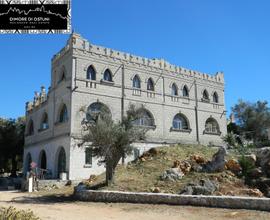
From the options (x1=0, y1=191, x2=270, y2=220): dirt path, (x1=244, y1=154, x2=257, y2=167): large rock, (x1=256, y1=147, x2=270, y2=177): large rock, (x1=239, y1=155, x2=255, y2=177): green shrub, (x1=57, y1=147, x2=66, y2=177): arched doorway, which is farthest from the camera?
(x1=57, y1=147, x2=66, y2=177): arched doorway

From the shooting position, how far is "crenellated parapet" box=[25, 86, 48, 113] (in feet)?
124

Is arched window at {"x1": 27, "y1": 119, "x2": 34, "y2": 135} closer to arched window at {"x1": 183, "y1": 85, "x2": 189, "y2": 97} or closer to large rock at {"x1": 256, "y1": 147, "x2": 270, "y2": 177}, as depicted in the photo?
arched window at {"x1": 183, "y1": 85, "x2": 189, "y2": 97}

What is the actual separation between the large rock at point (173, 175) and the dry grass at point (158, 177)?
0.92ft

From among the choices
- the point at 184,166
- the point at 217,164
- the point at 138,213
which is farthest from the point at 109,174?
the point at 138,213

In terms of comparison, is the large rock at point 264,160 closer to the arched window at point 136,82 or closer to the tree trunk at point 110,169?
the tree trunk at point 110,169

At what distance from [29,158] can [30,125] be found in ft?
12.3

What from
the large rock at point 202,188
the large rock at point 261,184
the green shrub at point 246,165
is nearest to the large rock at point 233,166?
the green shrub at point 246,165

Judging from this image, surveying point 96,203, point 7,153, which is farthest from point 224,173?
point 7,153

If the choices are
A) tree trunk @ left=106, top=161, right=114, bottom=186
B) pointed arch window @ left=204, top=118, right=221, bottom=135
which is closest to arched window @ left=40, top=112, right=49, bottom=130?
tree trunk @ left=106, top=161, right=114, bottom=186

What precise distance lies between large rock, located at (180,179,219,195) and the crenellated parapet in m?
23.0

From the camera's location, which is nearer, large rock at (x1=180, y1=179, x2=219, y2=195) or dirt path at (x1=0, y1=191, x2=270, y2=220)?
dirt path at (x1=0, y1=191, x2=270, y2=220)

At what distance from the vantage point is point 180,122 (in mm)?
37938

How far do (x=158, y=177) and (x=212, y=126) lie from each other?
21.8m

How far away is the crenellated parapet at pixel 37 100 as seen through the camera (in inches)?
1482
